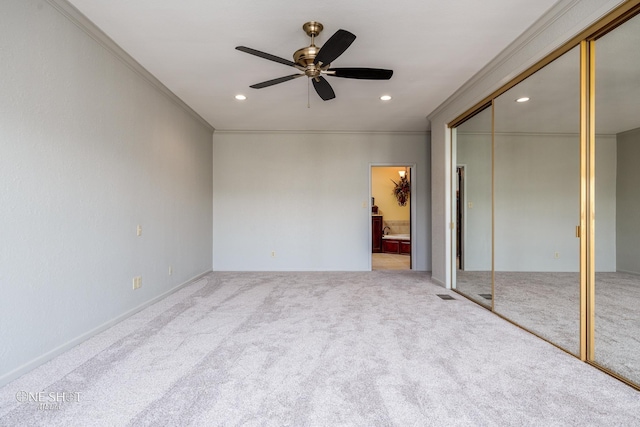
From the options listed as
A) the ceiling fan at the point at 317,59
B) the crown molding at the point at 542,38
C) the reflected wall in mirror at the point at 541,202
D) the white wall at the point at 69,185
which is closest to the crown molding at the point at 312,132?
the white wall at the point at 69,185

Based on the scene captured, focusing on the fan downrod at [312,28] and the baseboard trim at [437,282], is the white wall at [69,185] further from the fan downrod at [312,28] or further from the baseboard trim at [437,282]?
the baseboard trim at [437,282]

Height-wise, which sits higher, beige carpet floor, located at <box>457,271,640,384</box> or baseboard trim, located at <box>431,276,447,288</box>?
beige carpet floor, located at <box>457,271,640,384</box>

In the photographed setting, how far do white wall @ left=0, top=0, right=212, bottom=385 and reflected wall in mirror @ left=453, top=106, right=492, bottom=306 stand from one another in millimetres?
3896

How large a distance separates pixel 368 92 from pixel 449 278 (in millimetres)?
2767

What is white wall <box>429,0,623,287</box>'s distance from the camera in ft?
6.94

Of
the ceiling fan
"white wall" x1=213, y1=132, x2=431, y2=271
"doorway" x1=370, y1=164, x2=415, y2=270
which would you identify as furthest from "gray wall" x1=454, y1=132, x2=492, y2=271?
"doorway" x1=370, y1=164, x2=415, y2=270

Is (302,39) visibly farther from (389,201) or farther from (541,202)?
(389,201)

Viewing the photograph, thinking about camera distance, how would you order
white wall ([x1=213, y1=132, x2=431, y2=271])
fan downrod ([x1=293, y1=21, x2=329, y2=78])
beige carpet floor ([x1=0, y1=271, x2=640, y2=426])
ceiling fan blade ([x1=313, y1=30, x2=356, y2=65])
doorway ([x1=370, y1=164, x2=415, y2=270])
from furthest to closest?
doorway ([x1=370, y1=164, x2=415, y2=270])
white wall ([x1=213, y1=132, x2=431, y2=271])
fan downrod ([x1=293, y1=21, x2=329, y2=78])
ceiling fan blade ([x1=313, y1=30, x2=356, y2=65])
beige carpet floor ([x1=0, y1=271, x2=640, y2=426])

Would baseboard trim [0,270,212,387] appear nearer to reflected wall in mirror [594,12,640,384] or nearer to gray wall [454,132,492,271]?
reflected wall in mirror [594,12,640,384]

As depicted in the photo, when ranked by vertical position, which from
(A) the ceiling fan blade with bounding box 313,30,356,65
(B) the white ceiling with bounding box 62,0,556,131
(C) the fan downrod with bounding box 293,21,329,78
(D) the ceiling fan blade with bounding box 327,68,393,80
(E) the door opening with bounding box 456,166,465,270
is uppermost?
(B) the white ceiling with bounding box 62,0,556,131

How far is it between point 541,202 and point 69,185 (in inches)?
175

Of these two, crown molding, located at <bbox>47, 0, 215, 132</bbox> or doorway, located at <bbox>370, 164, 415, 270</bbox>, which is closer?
crown molding, located at <bbox>47, 0, 215, 132</bbox>

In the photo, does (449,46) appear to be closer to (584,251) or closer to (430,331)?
(584,251)

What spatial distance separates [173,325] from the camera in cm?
278
